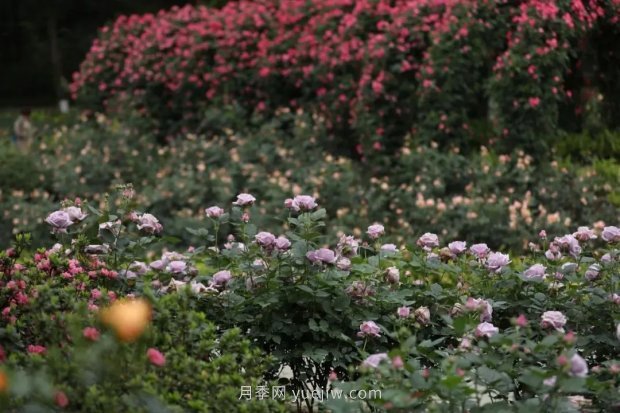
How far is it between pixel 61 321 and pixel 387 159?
666 cm

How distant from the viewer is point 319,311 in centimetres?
350

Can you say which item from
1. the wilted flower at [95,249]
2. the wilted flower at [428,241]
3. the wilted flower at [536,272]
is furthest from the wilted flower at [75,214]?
the wilted flower at [536,272]

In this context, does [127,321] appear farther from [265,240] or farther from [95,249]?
[95,249]

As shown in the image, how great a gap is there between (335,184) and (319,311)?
4544mm

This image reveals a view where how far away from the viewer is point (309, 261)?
132 inches

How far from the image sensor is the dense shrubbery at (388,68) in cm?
845

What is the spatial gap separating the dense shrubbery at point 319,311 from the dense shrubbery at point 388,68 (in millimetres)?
4877

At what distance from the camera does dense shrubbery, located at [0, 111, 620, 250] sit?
23.5 feet

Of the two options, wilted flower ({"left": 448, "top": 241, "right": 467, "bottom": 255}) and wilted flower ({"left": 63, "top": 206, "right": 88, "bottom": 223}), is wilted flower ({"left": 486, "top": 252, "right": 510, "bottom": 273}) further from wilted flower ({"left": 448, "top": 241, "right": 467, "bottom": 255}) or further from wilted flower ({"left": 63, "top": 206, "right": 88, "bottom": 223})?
wilted flower ({"left": 63, "top": 206, "right": 88, "bottom": 223})

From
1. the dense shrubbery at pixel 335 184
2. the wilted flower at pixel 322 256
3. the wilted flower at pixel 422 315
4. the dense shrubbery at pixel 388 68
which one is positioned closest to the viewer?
the wilted flower at pixel 422 315

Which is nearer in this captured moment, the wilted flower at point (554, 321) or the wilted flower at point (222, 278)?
the wilted flower at point (554, 321)

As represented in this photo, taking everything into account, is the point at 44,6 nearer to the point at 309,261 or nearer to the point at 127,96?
the point at 127,96

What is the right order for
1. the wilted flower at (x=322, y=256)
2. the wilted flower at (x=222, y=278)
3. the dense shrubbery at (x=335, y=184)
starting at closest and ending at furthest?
1. the wilted flower at (x=322, y=256)
2. the wilted flower at (x=222, y=278)
3. the dense shrubbery at (x=335, y=184)

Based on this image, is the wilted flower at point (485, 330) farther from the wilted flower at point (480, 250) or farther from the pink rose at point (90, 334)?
the pink rose at point (90, 334)
